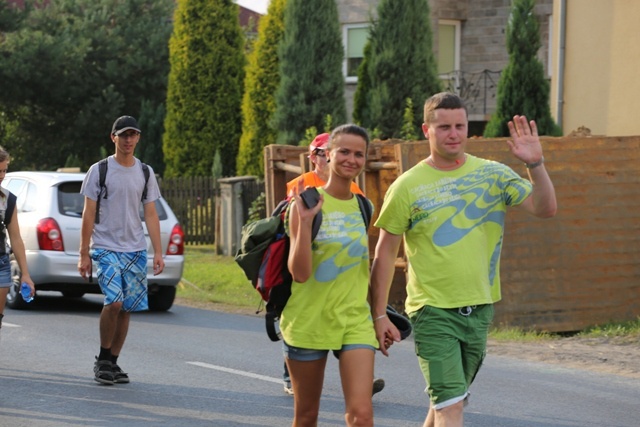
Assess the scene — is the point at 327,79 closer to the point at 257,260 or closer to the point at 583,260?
the point at 583,260

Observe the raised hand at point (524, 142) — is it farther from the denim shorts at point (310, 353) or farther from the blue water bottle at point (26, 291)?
the blue water bottle at point (26, 291)

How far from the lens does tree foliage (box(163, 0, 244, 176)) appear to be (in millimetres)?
30984

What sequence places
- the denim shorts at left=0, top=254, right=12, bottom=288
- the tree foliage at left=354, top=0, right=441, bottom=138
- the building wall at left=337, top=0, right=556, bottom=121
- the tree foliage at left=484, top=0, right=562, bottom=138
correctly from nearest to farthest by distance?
the denim shorts at left=0, top=254, right=12, bottom=288 < the tree foliage at left=484, top=0, right=562, bottom=138 < the tree foliage at left=354, top=0, right=441, bottom=138 < the building wall at left=337, top=0, right=556, bottom=121

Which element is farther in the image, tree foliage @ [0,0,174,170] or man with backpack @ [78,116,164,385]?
tree foliage @ [0,0,174,170]

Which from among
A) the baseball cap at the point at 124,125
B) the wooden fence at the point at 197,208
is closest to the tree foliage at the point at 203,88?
the wooden fence at the point at 197,208

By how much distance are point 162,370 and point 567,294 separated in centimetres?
500

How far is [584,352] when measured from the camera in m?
11.9

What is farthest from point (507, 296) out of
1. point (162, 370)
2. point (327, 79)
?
point (327, 79)

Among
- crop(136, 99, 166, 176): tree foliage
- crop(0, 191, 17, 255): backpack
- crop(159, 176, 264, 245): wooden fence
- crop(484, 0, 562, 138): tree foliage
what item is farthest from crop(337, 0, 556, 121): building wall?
crop(0, 191, 17, 255): backpack

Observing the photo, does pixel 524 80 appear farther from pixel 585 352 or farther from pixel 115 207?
pixel 115 207

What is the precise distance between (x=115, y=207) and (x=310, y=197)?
13.4ft

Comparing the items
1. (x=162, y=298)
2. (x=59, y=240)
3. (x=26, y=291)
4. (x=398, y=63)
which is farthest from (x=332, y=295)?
(x=398, y=63)

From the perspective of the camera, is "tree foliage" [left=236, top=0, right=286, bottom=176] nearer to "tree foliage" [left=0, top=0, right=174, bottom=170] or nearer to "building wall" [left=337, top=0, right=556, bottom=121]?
"building wall" [left=337, top=0, right=556, bottom=121]

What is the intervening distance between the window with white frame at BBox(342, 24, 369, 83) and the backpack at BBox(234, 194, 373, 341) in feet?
78.6
